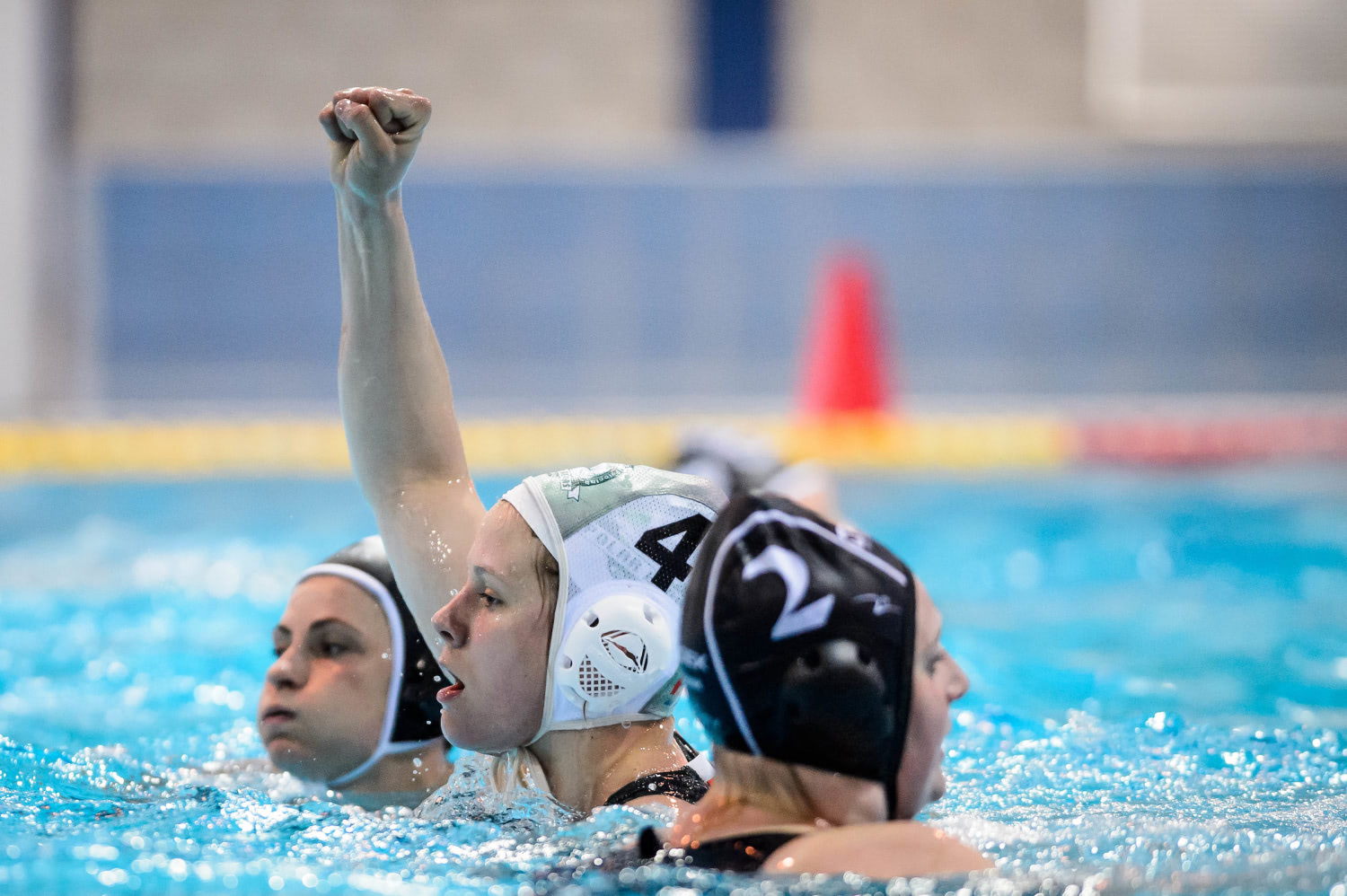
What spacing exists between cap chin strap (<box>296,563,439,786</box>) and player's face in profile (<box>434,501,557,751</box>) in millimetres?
531

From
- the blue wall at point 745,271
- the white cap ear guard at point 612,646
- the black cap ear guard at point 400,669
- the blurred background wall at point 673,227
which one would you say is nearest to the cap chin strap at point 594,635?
the white cap ear guard at point 612,646

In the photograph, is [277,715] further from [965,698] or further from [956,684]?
[965,698]

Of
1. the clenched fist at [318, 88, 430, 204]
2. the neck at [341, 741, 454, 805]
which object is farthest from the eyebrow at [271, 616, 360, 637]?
the clenched fist at [318, 88, 430, 204]

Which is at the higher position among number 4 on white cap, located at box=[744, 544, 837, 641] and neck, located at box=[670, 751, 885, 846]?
number 4 on white cap, located at box=[744, 544, 837, 641]

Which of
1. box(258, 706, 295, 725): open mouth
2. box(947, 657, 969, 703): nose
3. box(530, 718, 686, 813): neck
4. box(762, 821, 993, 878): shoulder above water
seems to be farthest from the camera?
box(258, 706, 295, 725): open mouth

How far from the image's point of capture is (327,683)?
8.71 ft

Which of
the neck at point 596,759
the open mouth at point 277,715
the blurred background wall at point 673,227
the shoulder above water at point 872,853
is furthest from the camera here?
the blurred background wall at point 673,227

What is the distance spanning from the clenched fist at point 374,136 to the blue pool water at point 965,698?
3.24 feet

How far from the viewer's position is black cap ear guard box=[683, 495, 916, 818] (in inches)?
69.4

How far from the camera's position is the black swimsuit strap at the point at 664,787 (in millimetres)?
2158

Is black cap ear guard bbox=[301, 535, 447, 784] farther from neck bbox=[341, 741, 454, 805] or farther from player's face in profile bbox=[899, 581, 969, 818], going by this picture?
player's face in profile bbox=[899, 581, 969, 818]

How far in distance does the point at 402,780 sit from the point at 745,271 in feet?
33.9

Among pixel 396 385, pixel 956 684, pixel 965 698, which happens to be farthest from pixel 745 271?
pixel 956 684

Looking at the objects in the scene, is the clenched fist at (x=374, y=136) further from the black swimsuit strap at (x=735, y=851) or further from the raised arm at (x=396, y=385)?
the black swimsuit strap at (x=735, y=851)
